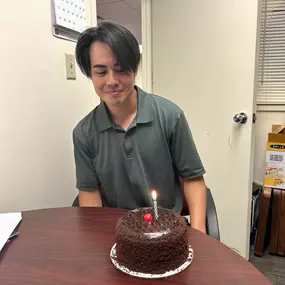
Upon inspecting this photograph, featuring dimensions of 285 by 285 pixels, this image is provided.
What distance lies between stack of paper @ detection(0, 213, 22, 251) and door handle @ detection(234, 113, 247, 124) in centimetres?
143

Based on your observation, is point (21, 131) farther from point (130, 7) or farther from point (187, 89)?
point (130, 7)

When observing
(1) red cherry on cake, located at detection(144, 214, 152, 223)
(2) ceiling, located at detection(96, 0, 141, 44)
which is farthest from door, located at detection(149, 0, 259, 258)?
(2) ceiling, located at detection(96, 0, 141, 44)

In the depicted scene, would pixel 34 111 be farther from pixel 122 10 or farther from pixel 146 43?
pixel 122 10

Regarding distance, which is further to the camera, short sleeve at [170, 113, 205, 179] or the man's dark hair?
short sleeve at [170, 113, 205, 179]

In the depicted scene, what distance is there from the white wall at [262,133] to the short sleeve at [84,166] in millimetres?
1817

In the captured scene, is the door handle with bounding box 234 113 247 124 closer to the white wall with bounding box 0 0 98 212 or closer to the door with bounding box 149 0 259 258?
the door with bounding box 149 0 259 258

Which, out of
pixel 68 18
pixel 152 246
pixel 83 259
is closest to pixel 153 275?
pixel 152 246

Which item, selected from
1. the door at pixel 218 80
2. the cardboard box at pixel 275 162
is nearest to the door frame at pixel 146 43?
the door at pixel 218 80

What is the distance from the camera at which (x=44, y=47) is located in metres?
1.32

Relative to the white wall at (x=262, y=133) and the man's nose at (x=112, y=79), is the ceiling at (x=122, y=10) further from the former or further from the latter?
the man's nose at (x=112, y=79)

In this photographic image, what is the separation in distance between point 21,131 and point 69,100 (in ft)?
1.15

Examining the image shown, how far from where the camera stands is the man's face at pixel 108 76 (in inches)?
41.5

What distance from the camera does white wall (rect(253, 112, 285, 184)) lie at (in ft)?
8.24

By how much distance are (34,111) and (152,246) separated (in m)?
0.87
